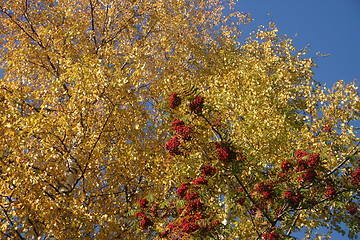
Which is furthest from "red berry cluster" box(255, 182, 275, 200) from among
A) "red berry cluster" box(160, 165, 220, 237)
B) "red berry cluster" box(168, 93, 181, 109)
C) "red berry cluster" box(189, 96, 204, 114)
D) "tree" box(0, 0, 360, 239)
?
"red berry cluster" box(168, 93, 181, 109)

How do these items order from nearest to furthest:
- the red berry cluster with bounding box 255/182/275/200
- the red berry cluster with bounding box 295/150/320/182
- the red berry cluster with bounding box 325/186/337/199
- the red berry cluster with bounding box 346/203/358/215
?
the red berry cluster with bounding box 295/150/320/182 → the red berry cluster with bounding box 255/182/275/200 → the red berry cluster with bounding box 325/186/337/199 → the red berry cluster with bounding box 346/203/358/215

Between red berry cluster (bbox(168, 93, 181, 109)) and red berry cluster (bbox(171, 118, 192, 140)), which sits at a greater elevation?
red berry cluster (bbox(168, 93, 181, 109))

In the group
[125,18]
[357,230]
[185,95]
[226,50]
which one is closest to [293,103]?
[226,50]

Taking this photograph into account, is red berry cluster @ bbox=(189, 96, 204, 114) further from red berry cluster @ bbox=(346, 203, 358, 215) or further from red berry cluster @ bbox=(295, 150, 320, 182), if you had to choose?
red berry cluster @ bbox=(346, 203, 358, 215)

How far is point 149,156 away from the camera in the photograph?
12.4m

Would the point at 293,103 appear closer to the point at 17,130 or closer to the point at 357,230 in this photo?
the point at 357,230

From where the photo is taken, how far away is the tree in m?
8.66

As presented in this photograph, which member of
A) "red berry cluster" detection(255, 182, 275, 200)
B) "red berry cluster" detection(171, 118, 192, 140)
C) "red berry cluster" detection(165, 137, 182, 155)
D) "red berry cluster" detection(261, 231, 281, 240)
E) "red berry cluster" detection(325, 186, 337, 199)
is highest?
"red berry cluster" detection(171, 118, 192, 140)

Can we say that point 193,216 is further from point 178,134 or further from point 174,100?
point 174,100

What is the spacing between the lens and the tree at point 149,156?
8.66m

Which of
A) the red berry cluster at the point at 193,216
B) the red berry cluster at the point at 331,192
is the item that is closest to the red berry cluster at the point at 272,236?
the red berry cluster at the point at 193,216

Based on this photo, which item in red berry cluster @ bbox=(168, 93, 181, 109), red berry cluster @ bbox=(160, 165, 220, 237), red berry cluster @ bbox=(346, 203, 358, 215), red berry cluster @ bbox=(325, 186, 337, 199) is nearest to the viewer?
red berry cluster @ bbox=(160, 165, 220, 237)

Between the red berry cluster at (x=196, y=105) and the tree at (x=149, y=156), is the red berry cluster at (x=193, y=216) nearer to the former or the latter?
the tree at (x=149, y=156)

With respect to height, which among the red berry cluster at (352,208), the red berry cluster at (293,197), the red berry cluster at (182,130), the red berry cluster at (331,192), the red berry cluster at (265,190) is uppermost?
the red berry cluster at (352,208)
